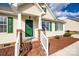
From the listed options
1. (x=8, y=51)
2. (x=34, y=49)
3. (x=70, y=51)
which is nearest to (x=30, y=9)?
(x=34, y=49)

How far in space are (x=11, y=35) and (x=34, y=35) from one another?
353mm

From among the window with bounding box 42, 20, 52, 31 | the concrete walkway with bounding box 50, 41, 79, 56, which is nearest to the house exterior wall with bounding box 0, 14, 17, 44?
the window with bounding box 42, 20, 52, 31

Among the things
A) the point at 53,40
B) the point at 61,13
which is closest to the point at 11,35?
the point at 53,40

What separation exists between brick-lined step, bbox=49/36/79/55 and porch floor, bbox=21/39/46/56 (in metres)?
0.14

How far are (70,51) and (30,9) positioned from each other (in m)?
0.88

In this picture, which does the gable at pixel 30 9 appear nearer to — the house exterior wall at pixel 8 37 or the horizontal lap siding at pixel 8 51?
the house exterior wall at pixel 8 37

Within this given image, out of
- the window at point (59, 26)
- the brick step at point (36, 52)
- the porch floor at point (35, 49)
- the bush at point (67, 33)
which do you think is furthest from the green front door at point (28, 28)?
the bush at point (67, 33)

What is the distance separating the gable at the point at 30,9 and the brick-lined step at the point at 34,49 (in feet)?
1.51

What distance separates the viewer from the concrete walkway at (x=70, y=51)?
3.03 m

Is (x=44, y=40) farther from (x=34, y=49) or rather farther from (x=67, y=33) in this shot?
(x=67, y=33)

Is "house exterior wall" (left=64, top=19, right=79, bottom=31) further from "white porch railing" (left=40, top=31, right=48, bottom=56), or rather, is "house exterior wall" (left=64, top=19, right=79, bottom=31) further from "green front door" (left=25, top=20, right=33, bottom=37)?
"green front door" (left=25, top=20, right=33, bottom=37)

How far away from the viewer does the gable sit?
120 inches

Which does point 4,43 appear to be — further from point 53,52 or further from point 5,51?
point 53,52

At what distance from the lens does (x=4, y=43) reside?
2.99 metres
